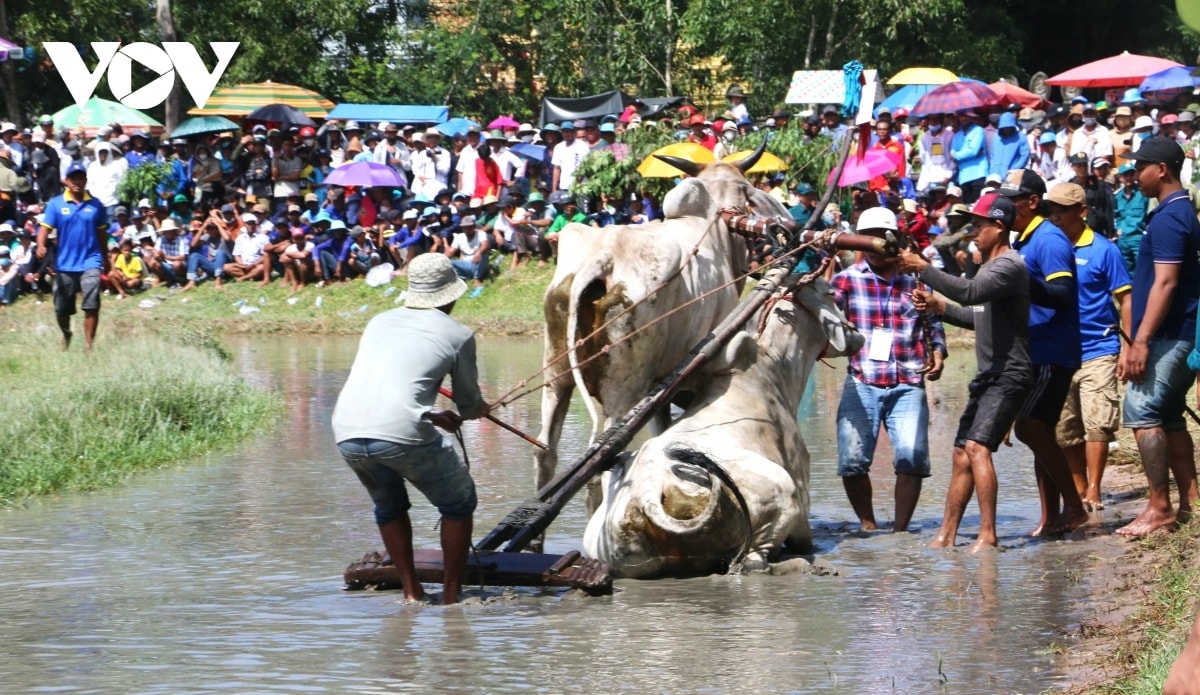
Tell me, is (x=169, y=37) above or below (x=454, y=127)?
above

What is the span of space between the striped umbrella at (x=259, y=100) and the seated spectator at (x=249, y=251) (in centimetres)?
426

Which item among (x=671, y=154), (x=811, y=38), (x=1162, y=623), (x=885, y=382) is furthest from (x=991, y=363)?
(x=811, y=38)

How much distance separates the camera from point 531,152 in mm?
25078

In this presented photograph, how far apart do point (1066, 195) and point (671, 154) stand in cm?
1162

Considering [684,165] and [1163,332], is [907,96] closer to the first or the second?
[684,165]

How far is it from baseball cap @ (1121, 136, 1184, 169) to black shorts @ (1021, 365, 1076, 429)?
3.73 ft

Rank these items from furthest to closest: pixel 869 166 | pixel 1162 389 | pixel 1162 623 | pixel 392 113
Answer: pixel 392 113 < pixel 869 166 < pixel 1162 389 < pixel 1162 623

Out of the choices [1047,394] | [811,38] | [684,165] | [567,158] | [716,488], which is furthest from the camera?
[811,38]

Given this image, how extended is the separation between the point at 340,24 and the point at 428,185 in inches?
369

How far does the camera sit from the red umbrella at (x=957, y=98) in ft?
72.5

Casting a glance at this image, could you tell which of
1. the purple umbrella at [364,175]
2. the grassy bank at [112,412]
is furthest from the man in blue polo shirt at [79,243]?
the purple umbrella at [364,175]

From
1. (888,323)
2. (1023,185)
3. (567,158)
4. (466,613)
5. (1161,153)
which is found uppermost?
(1161,153)

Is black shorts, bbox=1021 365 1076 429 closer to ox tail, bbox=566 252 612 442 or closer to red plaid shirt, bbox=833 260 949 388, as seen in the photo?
red plaid shirt, bbox=833 260 949 388

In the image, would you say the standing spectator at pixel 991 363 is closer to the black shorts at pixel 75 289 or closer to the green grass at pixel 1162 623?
the green grass at pixel 1162 623
